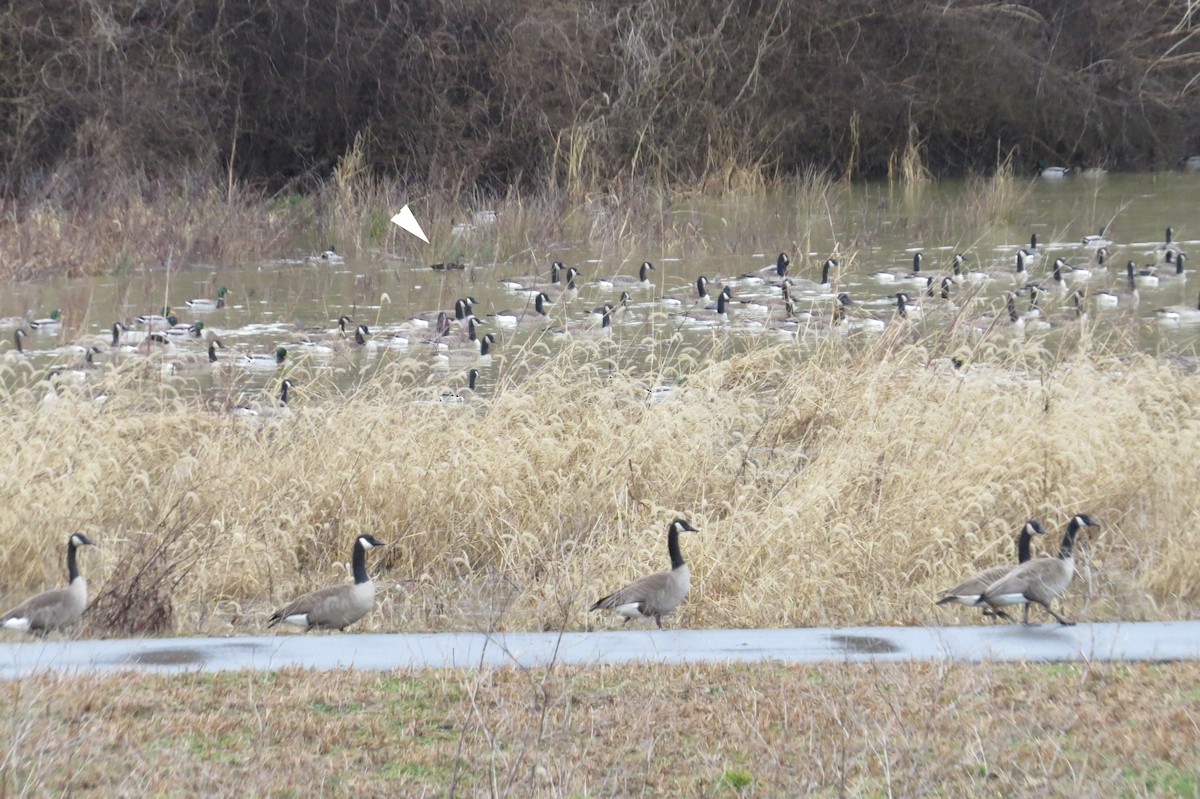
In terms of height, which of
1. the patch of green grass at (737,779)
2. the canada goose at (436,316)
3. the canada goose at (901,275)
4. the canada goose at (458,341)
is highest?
the patch of green grass at (737,779)

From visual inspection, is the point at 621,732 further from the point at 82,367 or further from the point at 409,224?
the point at 409,224

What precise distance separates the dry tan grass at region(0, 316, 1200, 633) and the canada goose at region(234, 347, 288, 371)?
5.00 m

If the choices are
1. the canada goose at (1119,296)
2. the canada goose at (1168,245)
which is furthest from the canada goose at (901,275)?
the canada goose at (1168,245)

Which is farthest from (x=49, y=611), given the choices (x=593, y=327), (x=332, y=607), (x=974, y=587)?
(x=593, y=327)

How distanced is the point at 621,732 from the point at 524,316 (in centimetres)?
1437

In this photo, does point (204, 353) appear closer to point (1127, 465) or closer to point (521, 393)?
point (521, 393)

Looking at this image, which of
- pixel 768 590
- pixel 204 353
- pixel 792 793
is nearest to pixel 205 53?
pixel 204 353

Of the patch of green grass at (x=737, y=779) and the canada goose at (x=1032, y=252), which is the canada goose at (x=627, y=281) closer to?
the canada goose at (x=1032, y=252)

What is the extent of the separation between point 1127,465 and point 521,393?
4.73 metres

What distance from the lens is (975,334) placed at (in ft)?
49.8

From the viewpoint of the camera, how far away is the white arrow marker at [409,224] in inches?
1011

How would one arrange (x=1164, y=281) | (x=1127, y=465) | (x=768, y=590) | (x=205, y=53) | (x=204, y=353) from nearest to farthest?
(x=768, y=590)
(x=1127, y=465)
(x=204, y=353)
(x=1164, y=281)
(x=205, y=53)

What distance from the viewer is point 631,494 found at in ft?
34.0

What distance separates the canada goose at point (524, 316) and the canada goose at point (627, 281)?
4.03ft
